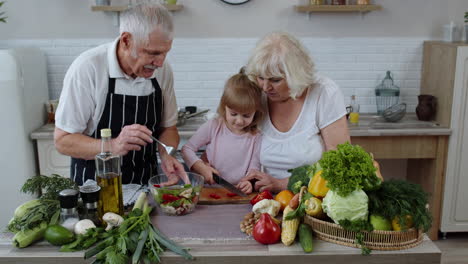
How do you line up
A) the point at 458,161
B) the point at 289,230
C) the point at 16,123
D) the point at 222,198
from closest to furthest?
1. the point at 289,230
2. the point at 222,198
3. the point at 16,123
4. the point at 458,161

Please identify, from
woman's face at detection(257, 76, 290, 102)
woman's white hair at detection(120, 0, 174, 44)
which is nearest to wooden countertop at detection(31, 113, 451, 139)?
woman's face at detection(257, 76, 290, 102)

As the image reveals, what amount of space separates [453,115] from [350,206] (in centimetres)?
266

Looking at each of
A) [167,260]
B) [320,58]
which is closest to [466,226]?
[320,58]

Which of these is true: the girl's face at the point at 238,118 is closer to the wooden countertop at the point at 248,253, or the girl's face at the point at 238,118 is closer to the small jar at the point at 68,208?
the wooden countertop at the point at 248,253

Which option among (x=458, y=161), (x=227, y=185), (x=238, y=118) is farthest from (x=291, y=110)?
(x=458, y=161)

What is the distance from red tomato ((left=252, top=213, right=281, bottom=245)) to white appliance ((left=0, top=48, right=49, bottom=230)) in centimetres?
264

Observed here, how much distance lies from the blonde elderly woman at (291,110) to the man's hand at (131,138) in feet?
2.00

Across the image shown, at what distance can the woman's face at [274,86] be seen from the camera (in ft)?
7.26

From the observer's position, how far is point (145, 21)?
1.95 meters

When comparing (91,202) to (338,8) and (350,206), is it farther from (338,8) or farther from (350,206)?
(338,8)

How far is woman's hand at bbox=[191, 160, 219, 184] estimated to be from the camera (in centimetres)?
228

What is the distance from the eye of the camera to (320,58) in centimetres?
430

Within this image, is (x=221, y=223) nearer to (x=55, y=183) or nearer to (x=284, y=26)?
(x=55, y=183)

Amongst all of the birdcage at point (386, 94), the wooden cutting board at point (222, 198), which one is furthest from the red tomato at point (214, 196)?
the birdcage at point (386, 94)
